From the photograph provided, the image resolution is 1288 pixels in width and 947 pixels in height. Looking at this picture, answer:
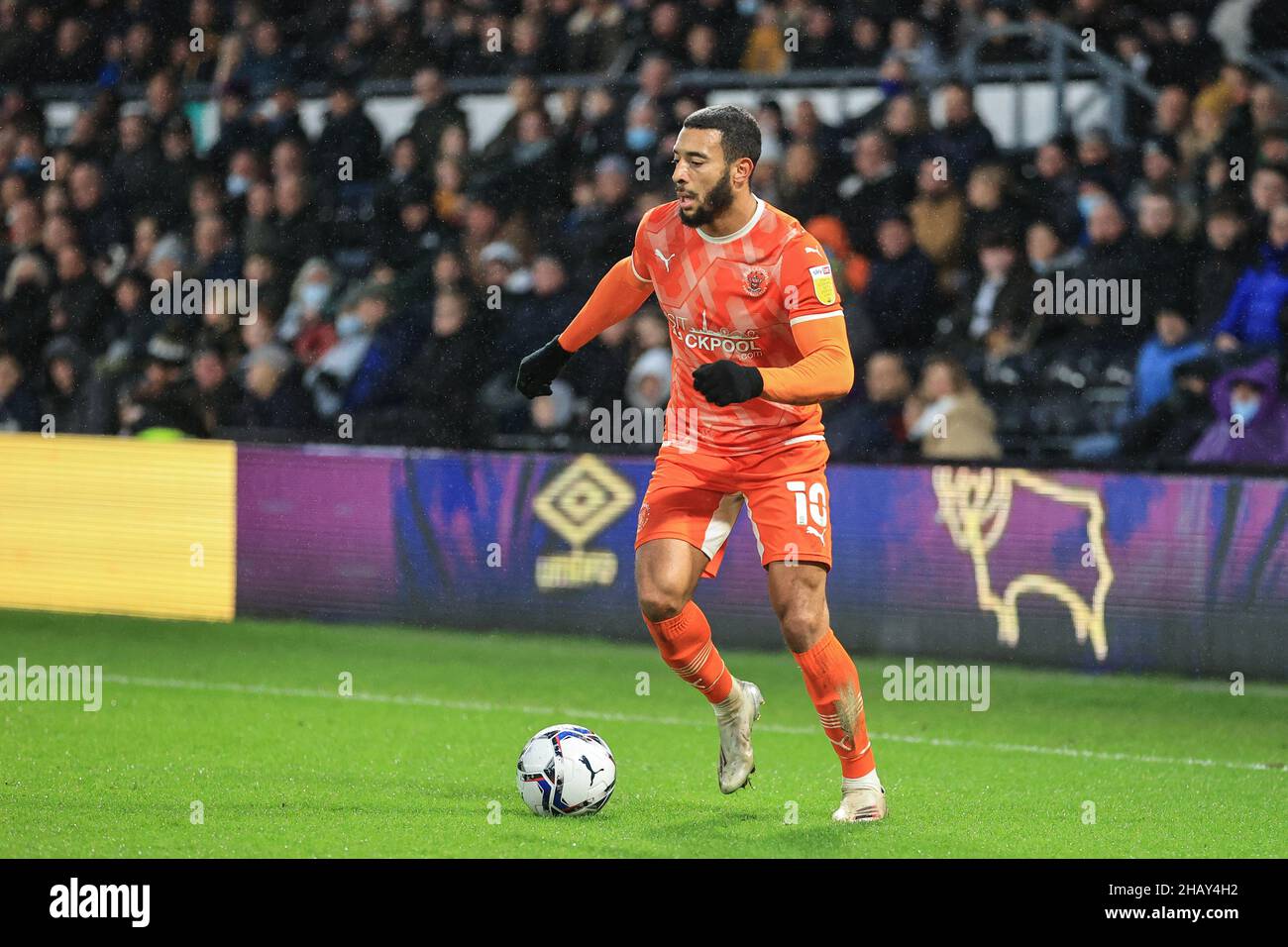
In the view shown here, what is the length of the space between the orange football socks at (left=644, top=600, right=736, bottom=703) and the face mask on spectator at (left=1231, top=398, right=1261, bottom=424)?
4.38 meters

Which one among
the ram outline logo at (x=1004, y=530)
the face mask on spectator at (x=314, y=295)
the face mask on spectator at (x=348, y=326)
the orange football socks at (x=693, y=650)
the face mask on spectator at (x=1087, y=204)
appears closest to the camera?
the orange football socks at (x=693, y=650)

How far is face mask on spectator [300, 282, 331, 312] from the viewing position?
13.5m

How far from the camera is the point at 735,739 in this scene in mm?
6828

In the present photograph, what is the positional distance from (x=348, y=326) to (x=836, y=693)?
7.34m

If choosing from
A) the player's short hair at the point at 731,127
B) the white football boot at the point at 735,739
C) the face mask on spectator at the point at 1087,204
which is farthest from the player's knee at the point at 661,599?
the face mask on spectator at the point at 1087,204

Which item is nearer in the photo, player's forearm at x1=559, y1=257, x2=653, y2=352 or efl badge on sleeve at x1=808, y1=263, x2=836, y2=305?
efl badge on sleeve at x1=808, y1=263, x2=836, y2=305

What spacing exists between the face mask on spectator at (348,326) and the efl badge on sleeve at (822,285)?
7.02 metres

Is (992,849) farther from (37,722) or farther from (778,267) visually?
(37,722)

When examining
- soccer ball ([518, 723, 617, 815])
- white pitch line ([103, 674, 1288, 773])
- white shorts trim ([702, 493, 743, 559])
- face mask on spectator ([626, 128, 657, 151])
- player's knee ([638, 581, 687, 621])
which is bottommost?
white pitch line ([103, 674, 1288, 773])

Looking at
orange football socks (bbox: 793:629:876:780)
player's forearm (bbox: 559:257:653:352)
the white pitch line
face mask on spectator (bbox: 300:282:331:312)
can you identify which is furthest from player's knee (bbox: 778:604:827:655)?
face mask on spectator (bbox: 300:282:331:312)

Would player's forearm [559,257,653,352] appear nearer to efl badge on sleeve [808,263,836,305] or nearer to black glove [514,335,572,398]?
black glove [514,335,572,398]

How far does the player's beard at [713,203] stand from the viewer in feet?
20.7

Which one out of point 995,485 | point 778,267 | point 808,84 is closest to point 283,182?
point 808,84

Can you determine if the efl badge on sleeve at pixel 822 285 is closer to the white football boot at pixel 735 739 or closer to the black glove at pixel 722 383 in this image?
the black glove at pixel 722 383
